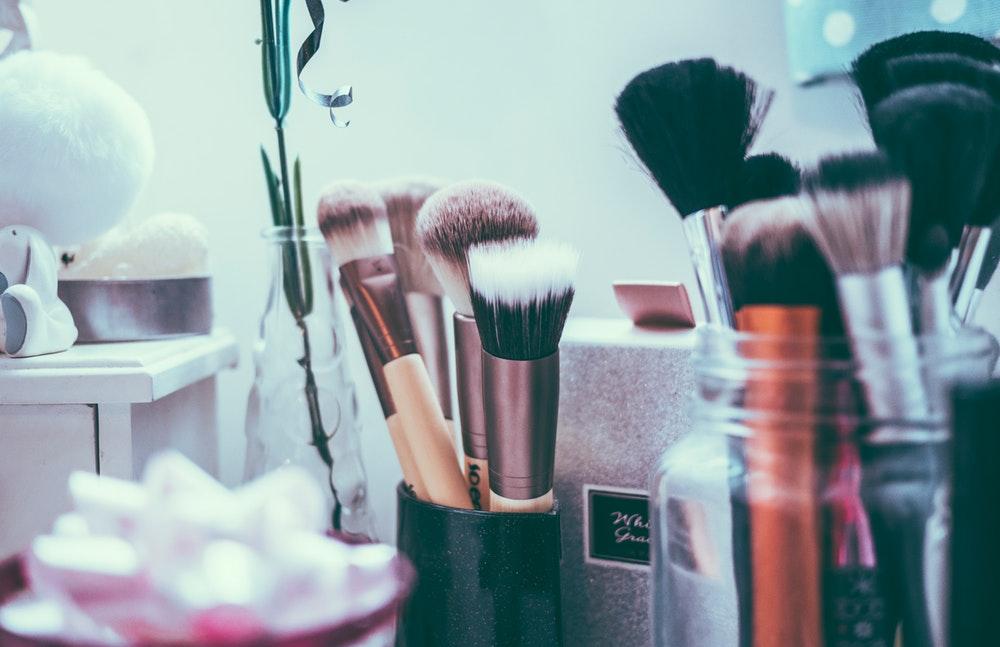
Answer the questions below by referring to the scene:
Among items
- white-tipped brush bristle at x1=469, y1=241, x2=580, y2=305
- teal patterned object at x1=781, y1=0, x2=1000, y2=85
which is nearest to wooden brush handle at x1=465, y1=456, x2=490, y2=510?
white-tipped brush bristle at x1=469, y1=241, x2=580, y2=305

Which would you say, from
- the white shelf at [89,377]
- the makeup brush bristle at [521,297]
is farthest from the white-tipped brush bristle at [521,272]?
the white shelf at [89,377]

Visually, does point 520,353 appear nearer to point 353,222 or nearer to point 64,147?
point 353,222

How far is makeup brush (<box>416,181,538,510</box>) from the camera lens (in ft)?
1.44

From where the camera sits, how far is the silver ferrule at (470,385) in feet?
1.49

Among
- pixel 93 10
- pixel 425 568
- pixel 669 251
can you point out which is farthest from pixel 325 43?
pixel 425 568

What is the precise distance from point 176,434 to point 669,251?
1.15ft

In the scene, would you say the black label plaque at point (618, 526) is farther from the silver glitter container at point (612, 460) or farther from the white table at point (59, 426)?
the white table at point (59, 426)

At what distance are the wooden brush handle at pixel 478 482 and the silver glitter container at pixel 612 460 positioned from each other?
0.06 m

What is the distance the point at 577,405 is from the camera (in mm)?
491

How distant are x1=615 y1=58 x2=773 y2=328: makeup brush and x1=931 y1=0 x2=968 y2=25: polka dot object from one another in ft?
0.51

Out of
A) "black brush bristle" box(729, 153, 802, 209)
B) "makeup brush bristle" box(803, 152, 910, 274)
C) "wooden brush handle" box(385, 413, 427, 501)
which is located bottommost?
"wooden brush handle" box(385, 413, 427, 501)

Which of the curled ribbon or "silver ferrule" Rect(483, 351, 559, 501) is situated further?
the curled ribbon

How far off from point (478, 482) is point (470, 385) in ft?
0.17

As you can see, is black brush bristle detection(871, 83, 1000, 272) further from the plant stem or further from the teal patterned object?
the plant stem
